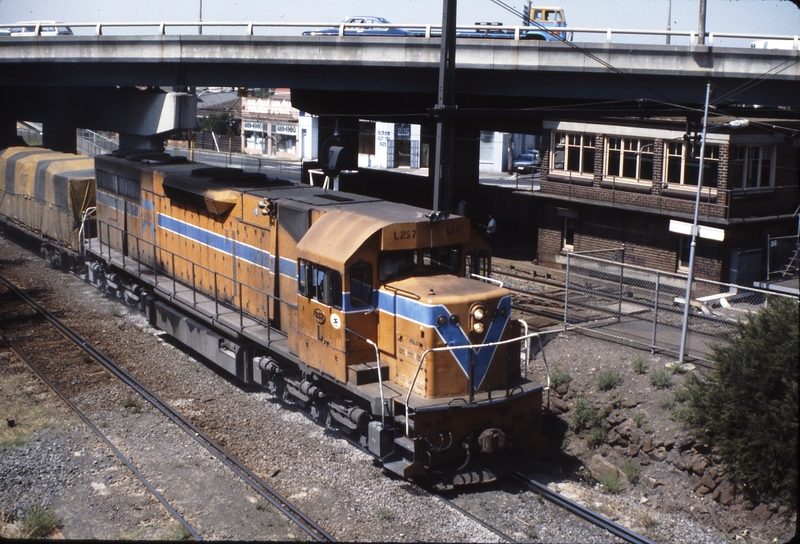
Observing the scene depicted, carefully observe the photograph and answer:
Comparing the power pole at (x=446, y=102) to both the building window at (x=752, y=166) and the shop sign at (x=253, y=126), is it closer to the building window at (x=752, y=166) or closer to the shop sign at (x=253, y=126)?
the building window at (x=752, y=166)

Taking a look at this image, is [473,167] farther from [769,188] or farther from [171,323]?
[171,323]

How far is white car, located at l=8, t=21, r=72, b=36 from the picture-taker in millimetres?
33656

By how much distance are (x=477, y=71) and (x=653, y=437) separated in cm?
1652

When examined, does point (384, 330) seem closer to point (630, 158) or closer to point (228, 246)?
point (228, 246)

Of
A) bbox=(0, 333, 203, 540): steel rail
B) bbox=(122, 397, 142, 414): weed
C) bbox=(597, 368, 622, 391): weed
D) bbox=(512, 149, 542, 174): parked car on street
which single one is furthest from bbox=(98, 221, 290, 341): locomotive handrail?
bbox=(512, 149, 542, 174): parked car on street

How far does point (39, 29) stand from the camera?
112 ft

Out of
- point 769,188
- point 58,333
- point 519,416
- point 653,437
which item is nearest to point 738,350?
point 653,437

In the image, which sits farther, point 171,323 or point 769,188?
point 769,188

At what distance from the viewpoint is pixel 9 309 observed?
22.0 metres

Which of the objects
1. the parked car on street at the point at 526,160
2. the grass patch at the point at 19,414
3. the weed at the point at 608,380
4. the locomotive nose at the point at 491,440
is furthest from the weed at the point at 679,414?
the parked car on street at the point at 526,160

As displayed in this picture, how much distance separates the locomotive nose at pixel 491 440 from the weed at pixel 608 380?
3.60m

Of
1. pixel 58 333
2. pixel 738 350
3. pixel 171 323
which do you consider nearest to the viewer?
pixel 738 350

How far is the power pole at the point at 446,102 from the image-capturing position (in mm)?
17969

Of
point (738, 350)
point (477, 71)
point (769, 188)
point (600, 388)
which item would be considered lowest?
point (600, 388)
